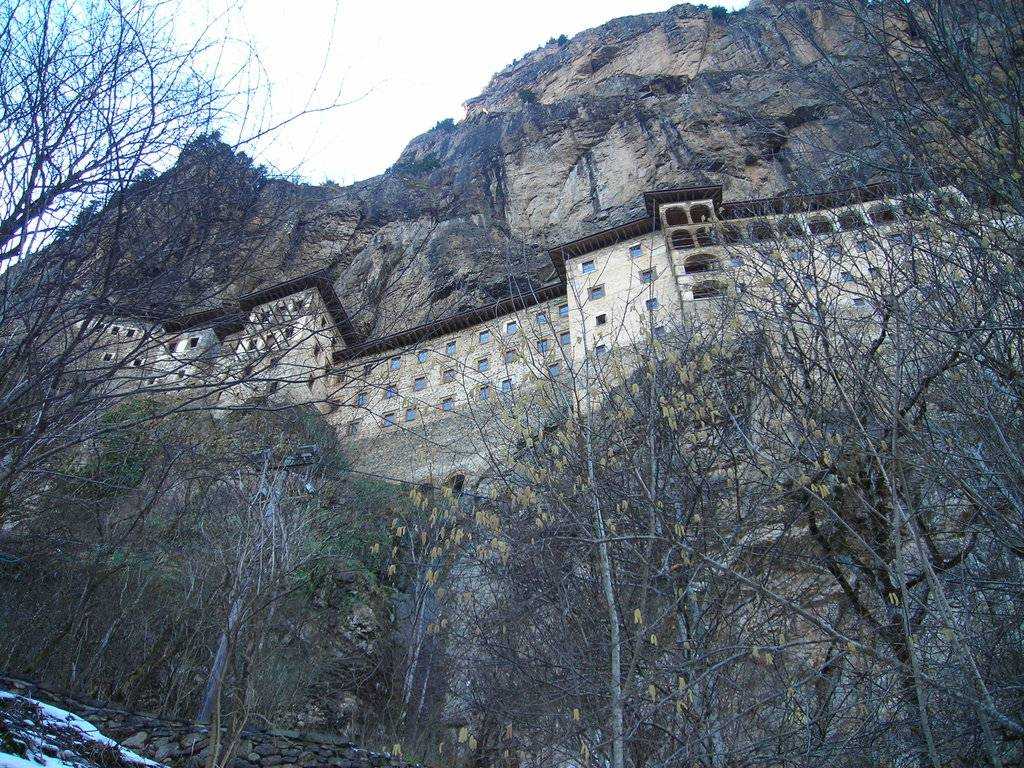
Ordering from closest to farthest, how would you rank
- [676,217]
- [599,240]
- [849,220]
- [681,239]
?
Answer: [849,220] → [681,239] → [676,217] → [599,240]

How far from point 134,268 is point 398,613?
1420 centimetres

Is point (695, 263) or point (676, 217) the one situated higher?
point (676, 217)

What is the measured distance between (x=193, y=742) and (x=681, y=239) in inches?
1150

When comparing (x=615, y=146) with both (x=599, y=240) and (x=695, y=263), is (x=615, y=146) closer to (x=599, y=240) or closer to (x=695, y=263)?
(x=599, y=240)

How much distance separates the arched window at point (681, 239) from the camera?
3294 centimetres

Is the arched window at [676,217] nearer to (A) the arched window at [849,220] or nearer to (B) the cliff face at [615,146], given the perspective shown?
(B) the cliff face at [615,146]

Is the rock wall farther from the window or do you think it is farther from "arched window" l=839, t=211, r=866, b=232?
the window

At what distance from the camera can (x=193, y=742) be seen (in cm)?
835

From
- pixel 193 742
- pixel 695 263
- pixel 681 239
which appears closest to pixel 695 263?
pixel 695 263

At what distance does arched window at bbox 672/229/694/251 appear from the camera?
32938mm

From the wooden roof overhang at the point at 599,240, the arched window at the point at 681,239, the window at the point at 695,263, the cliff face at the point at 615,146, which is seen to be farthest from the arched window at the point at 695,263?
the cliff face at the point at 615,146

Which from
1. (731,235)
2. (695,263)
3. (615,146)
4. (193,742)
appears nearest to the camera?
(193,742)

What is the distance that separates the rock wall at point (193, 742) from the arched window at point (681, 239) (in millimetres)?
27240

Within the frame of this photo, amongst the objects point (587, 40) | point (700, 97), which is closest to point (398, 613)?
point (700, 97)
